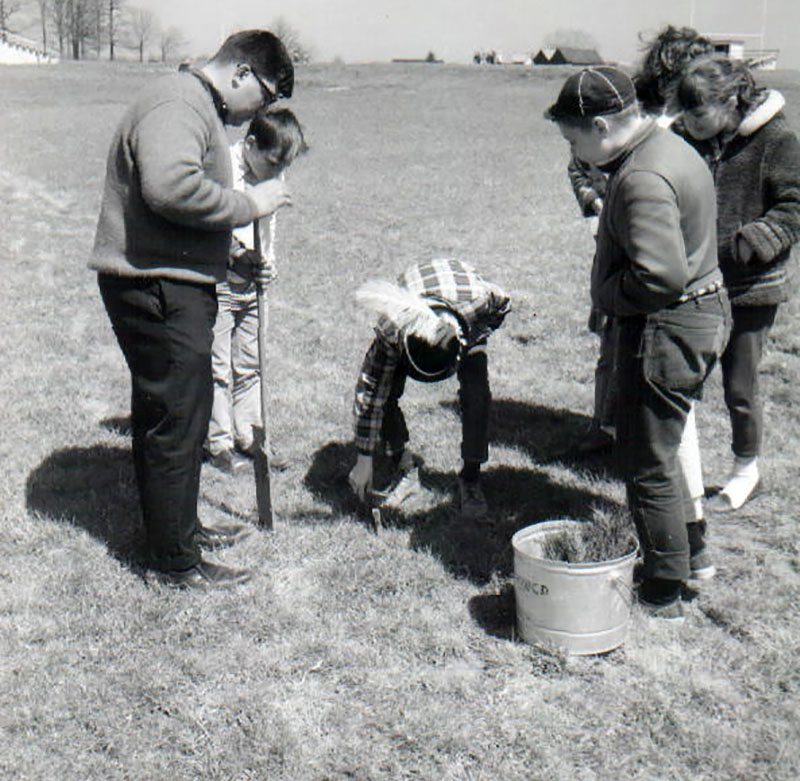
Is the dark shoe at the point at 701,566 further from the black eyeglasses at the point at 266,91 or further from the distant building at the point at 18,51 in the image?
the distant building at the point at 18,51

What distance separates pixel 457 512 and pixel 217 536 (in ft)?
3.67

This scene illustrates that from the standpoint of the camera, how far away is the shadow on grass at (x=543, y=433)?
17.8ft

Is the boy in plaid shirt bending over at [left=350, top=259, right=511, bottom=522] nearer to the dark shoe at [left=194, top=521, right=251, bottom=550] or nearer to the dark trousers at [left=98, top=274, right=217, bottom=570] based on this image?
the dark shoe at [left=194, top=521, right=251, bottom=550]

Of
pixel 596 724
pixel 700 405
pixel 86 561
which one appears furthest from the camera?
pixel 700 405

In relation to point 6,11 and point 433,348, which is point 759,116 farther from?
point 6,11

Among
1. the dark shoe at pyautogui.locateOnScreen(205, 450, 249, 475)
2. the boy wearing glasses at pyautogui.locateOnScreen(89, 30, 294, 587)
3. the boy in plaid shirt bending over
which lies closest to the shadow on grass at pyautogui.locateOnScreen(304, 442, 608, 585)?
the boy in plaid shirt bending over

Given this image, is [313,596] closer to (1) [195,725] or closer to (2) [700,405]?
(1) [195,725]

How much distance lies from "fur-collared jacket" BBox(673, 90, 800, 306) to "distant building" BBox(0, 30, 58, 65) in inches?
2703

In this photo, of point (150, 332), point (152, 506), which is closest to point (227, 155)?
point (150, 332)

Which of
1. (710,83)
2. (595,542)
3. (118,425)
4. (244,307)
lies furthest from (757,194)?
(118,425)

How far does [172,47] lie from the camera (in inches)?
3612

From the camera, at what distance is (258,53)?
3594mm

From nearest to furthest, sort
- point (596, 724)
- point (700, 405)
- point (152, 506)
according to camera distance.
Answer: point (596, 724)
point (152, 506)
point (700, 405)

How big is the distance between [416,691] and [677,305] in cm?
157
